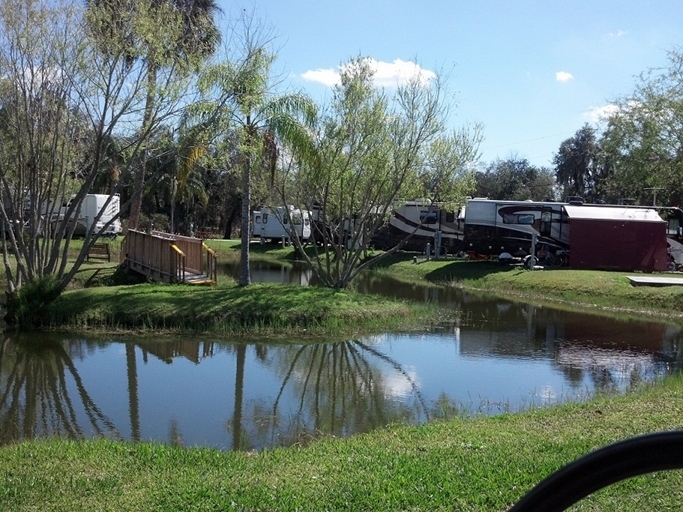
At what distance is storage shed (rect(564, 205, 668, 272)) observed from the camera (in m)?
29.8

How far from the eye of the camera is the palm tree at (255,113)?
55.6 feet

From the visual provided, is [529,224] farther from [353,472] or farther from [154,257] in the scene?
[353,472]

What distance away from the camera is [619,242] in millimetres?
29953

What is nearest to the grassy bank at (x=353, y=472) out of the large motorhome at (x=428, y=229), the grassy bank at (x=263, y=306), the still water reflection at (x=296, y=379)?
the still water reflection at (x=296, y=379)

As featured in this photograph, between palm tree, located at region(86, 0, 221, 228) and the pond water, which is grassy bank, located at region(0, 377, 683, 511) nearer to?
the pond water

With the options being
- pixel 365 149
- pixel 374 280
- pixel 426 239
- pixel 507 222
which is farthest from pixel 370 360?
pixel 426 239

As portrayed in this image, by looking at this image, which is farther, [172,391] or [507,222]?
[507,222]

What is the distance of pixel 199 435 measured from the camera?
29.7ft

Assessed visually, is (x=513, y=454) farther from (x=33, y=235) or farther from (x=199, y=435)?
(x=33, y=235)

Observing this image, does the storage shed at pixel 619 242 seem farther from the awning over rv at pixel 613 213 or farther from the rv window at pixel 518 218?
the rv window at pixel 518 218

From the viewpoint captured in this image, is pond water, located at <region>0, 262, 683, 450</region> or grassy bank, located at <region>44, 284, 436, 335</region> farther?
grassy bank, located at <region>44, 284, 436, 335</region>

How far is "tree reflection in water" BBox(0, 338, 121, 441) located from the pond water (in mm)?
19

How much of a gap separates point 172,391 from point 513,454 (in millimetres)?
6874

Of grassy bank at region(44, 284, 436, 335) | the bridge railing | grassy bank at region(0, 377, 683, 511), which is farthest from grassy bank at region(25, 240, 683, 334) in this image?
grassy bank at region(0, 377, 683, 511)
